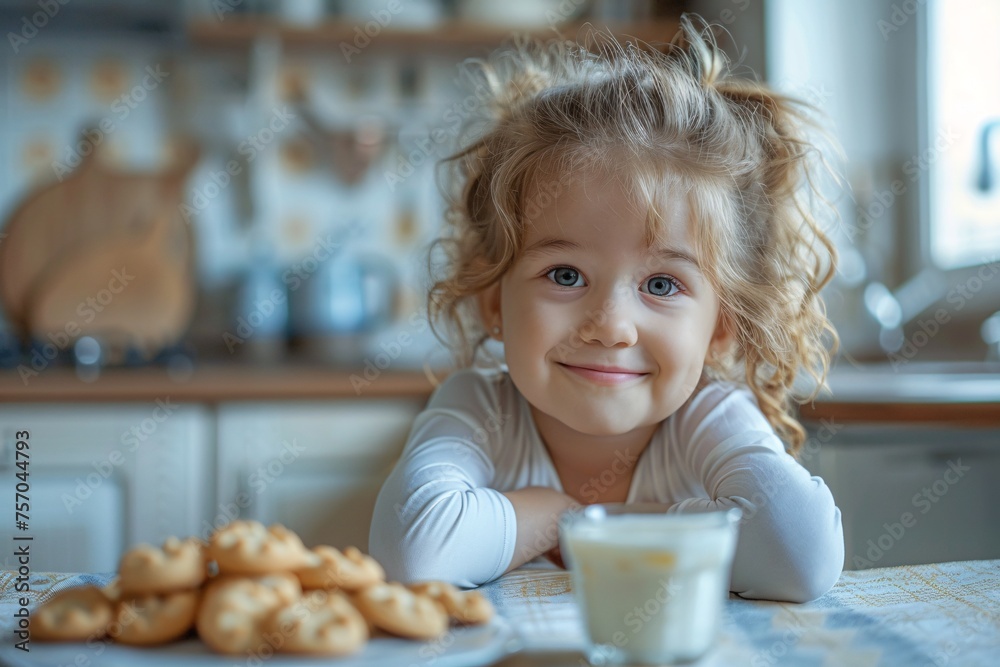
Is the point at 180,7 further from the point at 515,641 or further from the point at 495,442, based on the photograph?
the point at 515,641

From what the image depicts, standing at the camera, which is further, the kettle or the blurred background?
the kettle

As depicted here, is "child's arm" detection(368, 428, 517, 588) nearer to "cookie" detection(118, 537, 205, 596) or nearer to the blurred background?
"cookie" detection(118, 537, 205, 596)

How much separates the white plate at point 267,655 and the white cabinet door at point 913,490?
1138 millimetres

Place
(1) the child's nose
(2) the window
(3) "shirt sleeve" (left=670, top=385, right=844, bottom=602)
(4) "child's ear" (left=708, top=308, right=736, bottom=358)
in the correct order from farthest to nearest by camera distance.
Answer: (2) the window < (4) "child's ear" (left=708, top=308, right=736, bottom=358) < (1) the child's nose < (3) "shirt sleeve" (left=670, top=385, right=844, bottom=602)

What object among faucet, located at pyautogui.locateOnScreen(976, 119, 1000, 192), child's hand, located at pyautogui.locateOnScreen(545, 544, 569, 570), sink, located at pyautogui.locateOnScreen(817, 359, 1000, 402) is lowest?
child's hand, located at pyautogui.locateOnScreen(545, 544, 569, 570)

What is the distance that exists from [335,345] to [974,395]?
59.9 inches

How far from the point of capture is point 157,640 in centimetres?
49

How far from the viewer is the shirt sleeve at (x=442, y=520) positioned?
776 millimetres

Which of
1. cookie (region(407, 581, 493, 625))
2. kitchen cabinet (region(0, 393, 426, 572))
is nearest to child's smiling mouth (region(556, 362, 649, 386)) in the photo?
cookie (region(407, 581, 493, 625))

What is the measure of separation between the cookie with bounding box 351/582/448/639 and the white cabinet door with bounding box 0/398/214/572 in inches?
58.9

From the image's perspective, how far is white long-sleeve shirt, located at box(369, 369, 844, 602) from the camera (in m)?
0.74

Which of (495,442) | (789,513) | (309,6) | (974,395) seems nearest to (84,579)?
(495,442)

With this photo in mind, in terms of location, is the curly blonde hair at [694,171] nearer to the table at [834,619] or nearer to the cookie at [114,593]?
the table at [834,619]

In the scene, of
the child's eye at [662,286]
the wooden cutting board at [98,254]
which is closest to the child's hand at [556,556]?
the child's eye at [662,286]
